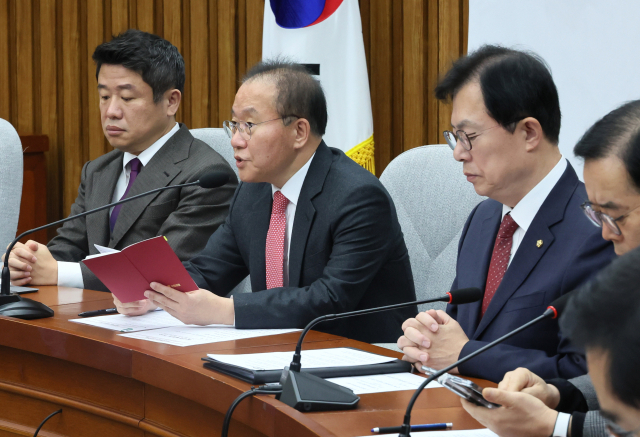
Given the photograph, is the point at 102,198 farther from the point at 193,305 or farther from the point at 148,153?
the point at 193,305

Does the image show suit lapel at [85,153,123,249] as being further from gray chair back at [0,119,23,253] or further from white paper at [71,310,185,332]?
white paper at [71,310,185,332]

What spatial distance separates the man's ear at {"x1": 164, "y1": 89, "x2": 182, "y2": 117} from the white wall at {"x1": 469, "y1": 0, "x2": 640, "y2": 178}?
4.37 feet

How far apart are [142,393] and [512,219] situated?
97 cm

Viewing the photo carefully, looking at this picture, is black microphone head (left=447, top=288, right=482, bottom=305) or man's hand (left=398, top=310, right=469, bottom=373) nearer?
black microphone head (left=447, top=288, right=482, bottom=305)

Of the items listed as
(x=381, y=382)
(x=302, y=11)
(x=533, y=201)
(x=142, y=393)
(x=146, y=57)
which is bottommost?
(x=142, y=393)

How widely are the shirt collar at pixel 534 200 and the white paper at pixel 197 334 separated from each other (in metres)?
0.65

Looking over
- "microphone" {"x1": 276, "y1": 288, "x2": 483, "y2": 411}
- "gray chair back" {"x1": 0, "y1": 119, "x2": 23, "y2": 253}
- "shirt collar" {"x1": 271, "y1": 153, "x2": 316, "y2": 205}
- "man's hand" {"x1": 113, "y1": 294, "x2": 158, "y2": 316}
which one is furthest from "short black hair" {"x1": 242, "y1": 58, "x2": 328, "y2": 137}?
"gray chair back" {"x1": 0, "y1": 119, "x2": 23, "y2": 253}

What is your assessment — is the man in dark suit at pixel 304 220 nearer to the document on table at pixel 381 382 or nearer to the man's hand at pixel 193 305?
the man's hand at pixel 193 305

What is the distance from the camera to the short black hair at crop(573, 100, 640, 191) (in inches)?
55.6

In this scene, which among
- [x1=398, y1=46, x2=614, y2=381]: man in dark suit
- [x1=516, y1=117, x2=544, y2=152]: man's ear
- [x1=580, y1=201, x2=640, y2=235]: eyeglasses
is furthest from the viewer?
[x1=516, y1=117, x2=544, y2=152]: man's ear

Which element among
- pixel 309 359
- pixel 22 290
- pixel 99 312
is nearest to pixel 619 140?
pixel 309 359

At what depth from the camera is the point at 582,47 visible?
2.70 metres

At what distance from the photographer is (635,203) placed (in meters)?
1.42

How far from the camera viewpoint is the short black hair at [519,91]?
6.08 ft
